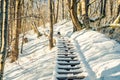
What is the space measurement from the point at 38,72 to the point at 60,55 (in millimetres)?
1464

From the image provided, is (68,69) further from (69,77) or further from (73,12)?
(73,12)

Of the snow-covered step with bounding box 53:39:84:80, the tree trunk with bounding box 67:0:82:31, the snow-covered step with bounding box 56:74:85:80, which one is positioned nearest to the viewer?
the snow-covered step with bounding box 56:74:85:80

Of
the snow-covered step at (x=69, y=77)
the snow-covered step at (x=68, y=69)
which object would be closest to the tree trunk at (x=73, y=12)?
the snow-covered step at (x=68, y=69)

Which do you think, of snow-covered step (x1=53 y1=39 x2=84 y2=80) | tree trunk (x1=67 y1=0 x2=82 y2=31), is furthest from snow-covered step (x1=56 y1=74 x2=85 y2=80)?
tree trunk (x1=67 y1=0 x2=82 y2=31)

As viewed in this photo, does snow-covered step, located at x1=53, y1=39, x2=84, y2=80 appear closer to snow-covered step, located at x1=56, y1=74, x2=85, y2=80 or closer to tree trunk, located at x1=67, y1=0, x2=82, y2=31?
snow-covered step, located at x1=56, y1=74, x2=85, y2=80

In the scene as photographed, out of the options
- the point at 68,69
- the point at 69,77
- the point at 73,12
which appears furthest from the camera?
the point at 73,12

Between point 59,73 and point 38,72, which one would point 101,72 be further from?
point 38,72

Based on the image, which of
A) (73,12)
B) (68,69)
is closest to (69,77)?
(68,69)

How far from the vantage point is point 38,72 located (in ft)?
43.5

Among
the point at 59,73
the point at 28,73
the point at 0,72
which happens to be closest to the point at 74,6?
the point at 28,73

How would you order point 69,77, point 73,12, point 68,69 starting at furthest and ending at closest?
point 73,12 < point 68,69 < point 69,77

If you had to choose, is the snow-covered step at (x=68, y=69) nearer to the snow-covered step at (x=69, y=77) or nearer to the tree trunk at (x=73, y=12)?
the snow-covered step at (x=69, y=77)

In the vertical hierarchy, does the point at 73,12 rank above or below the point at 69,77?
above

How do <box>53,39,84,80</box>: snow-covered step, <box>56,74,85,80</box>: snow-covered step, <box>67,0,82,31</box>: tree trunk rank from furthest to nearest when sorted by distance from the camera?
<box>67,0,82,31</box>: tree trunk
<box>53,39,84,80</box>: snow-covered step
<box>56,74,85,80</box>: snow-covered step
